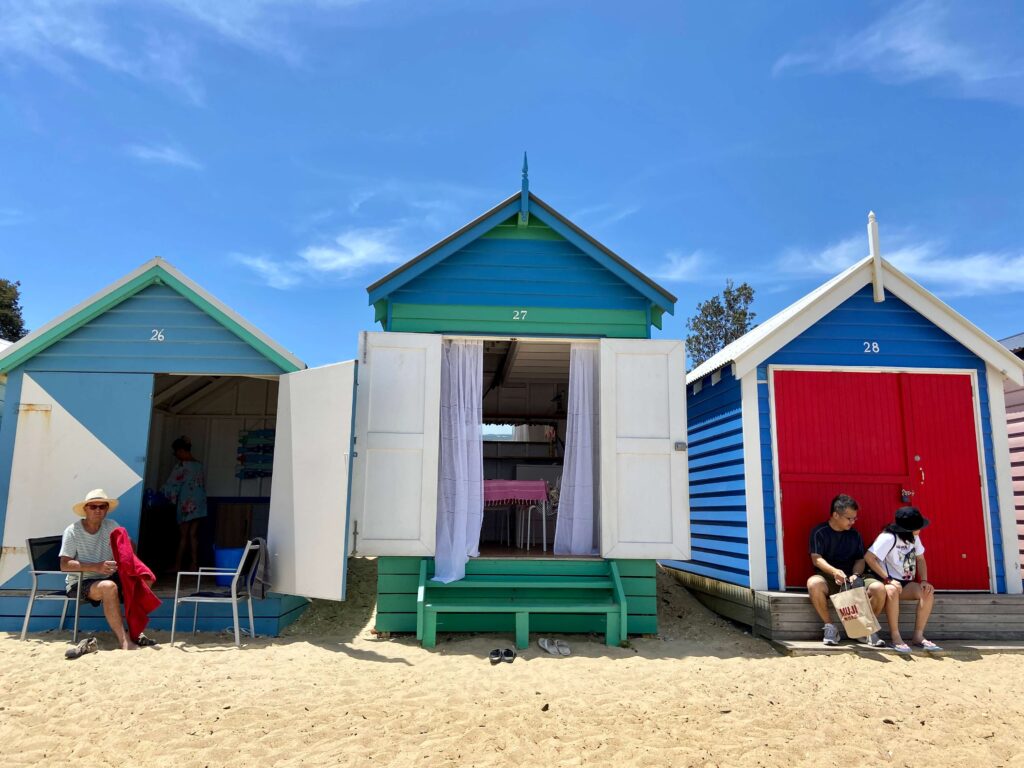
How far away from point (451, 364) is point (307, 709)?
136 inches

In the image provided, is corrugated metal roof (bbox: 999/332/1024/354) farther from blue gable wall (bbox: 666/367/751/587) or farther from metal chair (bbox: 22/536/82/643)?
metal chair (bbox: 22/536/82/643)

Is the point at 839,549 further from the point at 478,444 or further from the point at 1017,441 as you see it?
the point at 1017,441

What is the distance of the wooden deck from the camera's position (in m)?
6.07

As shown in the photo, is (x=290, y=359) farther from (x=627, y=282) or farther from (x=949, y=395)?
(x=949, y=395)

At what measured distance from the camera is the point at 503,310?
680cm

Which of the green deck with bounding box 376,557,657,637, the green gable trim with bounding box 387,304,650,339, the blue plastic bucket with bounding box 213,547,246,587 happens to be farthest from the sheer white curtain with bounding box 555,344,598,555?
the blue plastic bucket with bounding box 213,547,246,587

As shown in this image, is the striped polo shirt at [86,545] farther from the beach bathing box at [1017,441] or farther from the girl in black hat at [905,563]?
the beach bathing box at [1017,441]

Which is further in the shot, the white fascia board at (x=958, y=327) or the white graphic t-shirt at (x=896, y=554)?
the white fascia board at (x=958, y=327)

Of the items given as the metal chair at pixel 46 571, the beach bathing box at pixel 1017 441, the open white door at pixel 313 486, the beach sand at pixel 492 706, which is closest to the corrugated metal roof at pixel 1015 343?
the beach bathing box at pixel 1017 441

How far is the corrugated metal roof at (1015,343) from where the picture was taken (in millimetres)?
8680

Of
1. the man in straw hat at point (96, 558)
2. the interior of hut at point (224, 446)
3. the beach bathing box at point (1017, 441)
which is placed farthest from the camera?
the interior of hut at point (224, 446)

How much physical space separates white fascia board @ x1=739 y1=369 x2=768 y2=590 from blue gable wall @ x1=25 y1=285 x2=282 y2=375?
431 centimetres

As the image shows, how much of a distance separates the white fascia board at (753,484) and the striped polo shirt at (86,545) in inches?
210

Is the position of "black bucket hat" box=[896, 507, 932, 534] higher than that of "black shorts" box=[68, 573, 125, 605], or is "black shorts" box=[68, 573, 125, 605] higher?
"black bucket hat" box=[896, 507, 932, 534]
